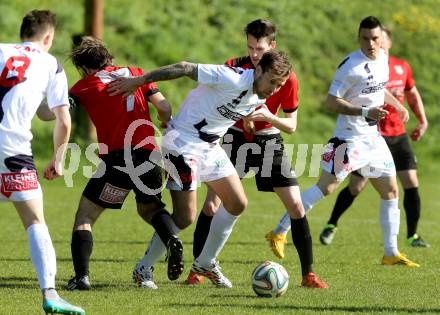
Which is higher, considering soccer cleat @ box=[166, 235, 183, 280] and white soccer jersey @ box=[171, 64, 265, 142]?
white soccer jersey @ box=[171, 64, 265, 142]

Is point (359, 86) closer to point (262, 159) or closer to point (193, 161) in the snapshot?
point (262, 159)

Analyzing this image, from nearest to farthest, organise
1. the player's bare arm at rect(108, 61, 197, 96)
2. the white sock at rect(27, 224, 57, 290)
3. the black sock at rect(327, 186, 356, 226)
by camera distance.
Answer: the white sock at rect(27, 224, 57, 290)
the player's bare arm at rect(108, 61, 197, 96)
the black sock at rect(327, 186, 356, 226)

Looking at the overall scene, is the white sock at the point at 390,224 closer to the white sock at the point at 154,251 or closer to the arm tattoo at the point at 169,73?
the white sock at the point at 154,251

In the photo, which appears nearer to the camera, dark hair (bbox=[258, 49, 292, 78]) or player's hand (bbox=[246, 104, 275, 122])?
dark hair (bbox=[258, 49, 292, 78])

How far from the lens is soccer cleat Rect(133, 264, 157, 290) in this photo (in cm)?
800

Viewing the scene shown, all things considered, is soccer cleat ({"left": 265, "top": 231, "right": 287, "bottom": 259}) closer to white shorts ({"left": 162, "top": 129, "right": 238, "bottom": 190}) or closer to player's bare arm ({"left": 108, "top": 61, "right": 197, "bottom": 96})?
white shorts ({"left": 162, "top": 129, "right": 238, "bottom": 190})

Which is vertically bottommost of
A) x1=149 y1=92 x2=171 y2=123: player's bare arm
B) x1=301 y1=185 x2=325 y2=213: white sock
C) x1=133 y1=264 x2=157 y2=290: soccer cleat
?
x1=133 y1=264 x2=157 y2=290: soccer cleat

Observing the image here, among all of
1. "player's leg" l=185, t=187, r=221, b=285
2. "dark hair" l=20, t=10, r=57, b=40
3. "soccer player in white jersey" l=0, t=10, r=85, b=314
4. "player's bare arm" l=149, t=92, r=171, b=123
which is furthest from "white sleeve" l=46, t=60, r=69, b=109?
"player's leg" l=185, t=187, r=221, b=285

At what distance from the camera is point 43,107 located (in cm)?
711

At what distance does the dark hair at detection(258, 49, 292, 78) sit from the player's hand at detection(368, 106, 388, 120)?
6.29 feet

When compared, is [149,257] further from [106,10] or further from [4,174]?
[106,10]

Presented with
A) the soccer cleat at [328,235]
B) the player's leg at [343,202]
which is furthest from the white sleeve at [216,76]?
the soccer cleat at [328,235]

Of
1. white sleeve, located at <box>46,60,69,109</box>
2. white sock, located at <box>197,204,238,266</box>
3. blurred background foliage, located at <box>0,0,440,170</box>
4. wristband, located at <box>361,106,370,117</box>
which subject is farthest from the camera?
blurred background foliage, located at <box>0,0,440,170</box>

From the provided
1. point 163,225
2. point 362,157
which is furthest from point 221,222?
point 362,157
